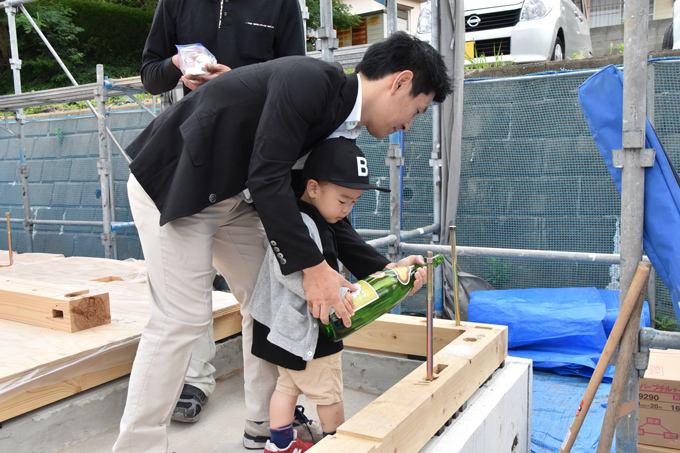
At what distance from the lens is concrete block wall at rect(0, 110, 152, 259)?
6.95 m

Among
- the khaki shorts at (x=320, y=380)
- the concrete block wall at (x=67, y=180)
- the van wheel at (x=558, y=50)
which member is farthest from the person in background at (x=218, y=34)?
the concrete block wall at (x=67, y=180)

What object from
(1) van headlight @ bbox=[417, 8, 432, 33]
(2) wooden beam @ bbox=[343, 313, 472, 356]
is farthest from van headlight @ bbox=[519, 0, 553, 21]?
(2) wooden beam @ bbox=[343, 313, 472, 356]

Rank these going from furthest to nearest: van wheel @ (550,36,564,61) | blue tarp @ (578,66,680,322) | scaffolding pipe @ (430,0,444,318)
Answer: van wheel @ (550,36,564,61)
scaffolding pipe @ (430,0,444,318)
blue tarp @ (578,66,680,322)

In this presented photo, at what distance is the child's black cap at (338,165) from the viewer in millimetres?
1603

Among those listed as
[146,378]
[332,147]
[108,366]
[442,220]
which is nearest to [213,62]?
[332,147]

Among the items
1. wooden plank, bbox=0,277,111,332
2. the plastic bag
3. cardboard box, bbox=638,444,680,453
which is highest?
the plastic bag

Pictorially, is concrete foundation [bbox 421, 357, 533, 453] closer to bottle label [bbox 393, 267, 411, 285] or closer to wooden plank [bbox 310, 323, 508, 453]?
wooden plank [bbox 310, 323, 508, 453]

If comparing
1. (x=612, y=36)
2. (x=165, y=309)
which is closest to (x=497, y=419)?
(x=165, y=309)

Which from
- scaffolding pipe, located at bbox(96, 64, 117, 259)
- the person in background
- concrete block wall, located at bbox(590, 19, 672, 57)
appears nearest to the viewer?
the person in background

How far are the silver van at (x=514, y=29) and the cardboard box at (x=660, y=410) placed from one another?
3.93 meters

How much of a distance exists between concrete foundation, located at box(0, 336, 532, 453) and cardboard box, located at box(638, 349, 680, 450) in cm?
45

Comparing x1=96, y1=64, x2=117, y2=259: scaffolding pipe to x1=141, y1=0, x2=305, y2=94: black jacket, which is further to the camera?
x1=96, y1=64, x2=117, y2=259: scaffolding pipe

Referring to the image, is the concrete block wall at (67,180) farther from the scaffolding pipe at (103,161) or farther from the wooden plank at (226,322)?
the wooden plank at (226,322)

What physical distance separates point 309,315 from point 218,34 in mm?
1168
